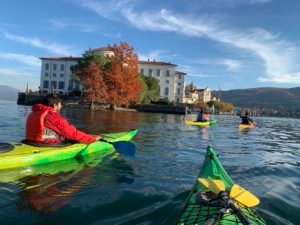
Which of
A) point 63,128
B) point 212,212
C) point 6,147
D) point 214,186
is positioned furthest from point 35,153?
point 212,212

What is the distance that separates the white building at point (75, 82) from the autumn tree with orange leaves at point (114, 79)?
24.8 metres

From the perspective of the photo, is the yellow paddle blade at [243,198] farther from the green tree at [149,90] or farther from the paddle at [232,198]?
the green tree at [149,90]

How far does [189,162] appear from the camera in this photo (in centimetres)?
1150

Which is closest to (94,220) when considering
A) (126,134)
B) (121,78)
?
(126,134)

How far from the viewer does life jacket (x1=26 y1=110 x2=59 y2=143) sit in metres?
9.22

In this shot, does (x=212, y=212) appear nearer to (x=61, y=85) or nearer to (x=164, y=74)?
(x=61, y=85)

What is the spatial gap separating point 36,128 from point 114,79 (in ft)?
167

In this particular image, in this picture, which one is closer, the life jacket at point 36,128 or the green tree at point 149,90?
the life jacket at point 36,128

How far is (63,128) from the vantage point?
984 cm

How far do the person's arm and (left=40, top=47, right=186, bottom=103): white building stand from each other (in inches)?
3045

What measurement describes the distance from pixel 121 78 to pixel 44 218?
55321 mm

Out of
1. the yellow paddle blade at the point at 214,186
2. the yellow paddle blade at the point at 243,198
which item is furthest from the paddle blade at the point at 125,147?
the yellow paddle blade at the point at 243,198

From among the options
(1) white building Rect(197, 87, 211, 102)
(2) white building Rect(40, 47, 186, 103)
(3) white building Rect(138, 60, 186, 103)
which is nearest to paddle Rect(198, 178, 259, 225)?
(2) white building Rect(40, 47, 186, 103)

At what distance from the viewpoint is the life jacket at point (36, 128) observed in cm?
922
